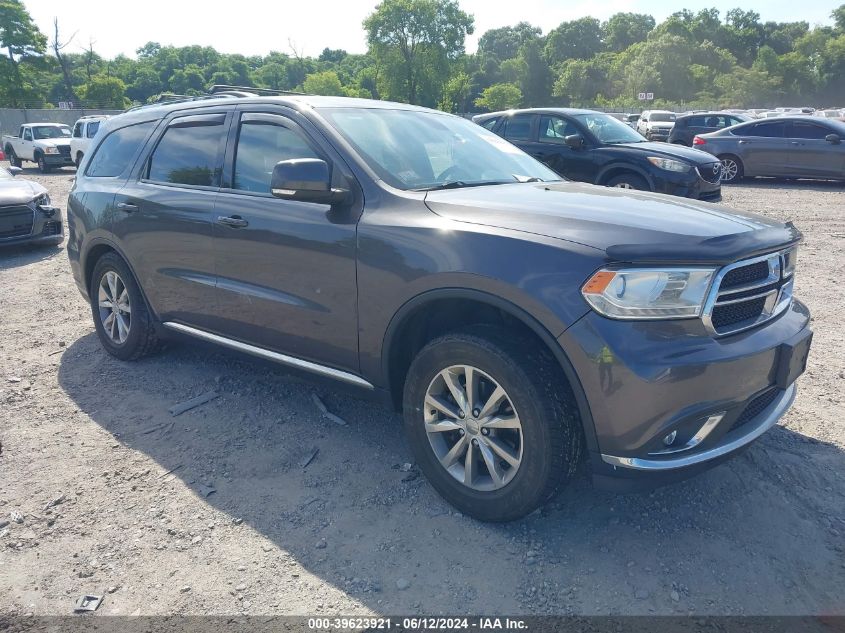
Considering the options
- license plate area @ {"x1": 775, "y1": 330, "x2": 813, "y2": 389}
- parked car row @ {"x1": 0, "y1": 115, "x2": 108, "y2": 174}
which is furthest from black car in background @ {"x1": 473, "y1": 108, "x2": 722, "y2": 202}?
parked car row @ {"x1": 0, "y1": 115, "x2": 108, "y2": 174}

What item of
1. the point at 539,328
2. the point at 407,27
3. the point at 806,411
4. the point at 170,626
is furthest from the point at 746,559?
the point at 407,27

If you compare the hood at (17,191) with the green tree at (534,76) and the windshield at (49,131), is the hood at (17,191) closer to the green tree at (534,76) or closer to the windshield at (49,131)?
the windshield at (49,131)

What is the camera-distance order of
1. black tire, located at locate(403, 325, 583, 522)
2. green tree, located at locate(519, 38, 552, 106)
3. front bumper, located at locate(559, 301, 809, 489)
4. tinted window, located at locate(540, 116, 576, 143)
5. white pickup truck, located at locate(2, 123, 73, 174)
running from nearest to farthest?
1. front bumper, located at locate(559, 301, 809, 489)
2. black tire, located at locate(403, 325, 583, 522)
3. tinted window, located at locate(540, 116, 576, 143)
4. white pickup truck, located at locate(2, 123, 73, 174)
5. green tree, located at locate(519, 38, 552, 106)

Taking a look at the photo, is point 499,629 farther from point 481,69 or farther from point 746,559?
point 481,69

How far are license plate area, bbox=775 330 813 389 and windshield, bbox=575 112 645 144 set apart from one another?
7.70m

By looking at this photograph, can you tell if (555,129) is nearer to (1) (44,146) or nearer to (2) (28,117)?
(1) (44,146)

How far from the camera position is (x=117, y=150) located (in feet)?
15.9

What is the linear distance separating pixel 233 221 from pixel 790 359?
2834mm

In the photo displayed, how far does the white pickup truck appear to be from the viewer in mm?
22781

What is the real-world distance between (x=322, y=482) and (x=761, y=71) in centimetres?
10847

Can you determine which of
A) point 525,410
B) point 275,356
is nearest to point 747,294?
point 525,410

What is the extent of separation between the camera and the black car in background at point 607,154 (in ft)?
30.6

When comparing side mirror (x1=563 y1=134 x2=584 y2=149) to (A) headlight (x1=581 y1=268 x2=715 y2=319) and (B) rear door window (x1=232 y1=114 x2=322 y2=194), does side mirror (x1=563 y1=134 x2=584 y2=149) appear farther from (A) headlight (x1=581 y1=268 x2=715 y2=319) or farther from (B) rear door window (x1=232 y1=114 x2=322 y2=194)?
(A) headlight (x1=581 y1=268 x2=715 y2=319)

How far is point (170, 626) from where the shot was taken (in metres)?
2.35
